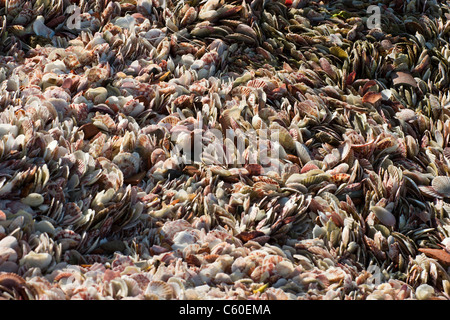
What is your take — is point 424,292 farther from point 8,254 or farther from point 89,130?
point 89,130

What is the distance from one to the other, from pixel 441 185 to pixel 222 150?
1.20 meters

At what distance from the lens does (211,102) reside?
318 centimetres

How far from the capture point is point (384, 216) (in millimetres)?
2627

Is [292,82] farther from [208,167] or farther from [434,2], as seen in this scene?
[434,2]

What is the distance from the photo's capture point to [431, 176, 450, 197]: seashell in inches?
109

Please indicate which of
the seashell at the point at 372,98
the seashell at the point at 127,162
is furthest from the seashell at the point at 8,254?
the seashell at the point at 372,98

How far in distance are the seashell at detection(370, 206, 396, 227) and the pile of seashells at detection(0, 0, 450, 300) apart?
0.04 ft

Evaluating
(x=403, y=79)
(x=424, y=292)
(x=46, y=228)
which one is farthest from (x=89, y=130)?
(x=403, y=79)

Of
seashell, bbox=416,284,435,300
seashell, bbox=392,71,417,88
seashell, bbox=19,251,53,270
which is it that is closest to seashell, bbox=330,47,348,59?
seashell, bbox=392,71,417,88

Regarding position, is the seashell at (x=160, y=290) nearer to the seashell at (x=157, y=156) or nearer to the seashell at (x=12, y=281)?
the seashell at (x=12, y=281)

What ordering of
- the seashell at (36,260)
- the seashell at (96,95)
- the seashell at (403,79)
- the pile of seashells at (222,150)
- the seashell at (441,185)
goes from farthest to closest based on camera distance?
the seashell at (403,79) → the seashell at (96,95) → the seashell at (441,185) → the pile of seashells at (222,150) → the seashell at (36,260)

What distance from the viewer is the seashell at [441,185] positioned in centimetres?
277

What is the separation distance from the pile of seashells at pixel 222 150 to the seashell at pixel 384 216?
0.01 m
